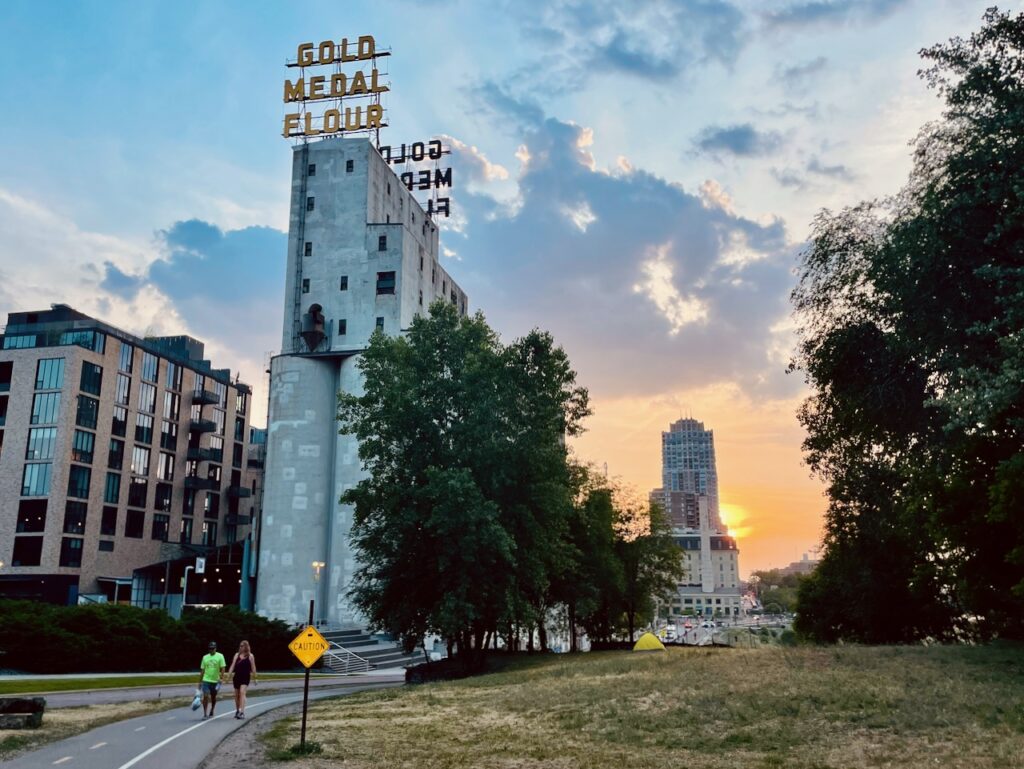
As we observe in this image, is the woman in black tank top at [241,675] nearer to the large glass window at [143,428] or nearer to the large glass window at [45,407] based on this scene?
the large glass window at [45,407]

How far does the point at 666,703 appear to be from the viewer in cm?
1944

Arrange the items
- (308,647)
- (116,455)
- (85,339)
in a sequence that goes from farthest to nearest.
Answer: (116,455) < (85,339) < (308,647)

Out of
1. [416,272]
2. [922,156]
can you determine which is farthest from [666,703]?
[416,272]

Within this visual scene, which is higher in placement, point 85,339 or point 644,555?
point 85,339

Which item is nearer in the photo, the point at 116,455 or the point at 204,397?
the point at 116,455

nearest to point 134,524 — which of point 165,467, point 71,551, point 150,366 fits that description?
point 165,467

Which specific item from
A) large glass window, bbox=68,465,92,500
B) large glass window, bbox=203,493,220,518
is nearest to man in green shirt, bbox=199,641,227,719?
large glass window, bbox=68,465,92,500

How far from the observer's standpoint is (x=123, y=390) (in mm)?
92500

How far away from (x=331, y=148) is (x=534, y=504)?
56.9 m

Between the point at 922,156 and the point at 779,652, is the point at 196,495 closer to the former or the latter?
the point at 779,652

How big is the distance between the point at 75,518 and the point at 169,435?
18355 millimetres

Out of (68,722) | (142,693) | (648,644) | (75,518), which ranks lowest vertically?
(142,693)

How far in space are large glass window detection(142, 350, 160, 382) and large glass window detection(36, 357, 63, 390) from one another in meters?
11.3

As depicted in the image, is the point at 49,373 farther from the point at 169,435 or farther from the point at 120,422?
the point at 169,435
